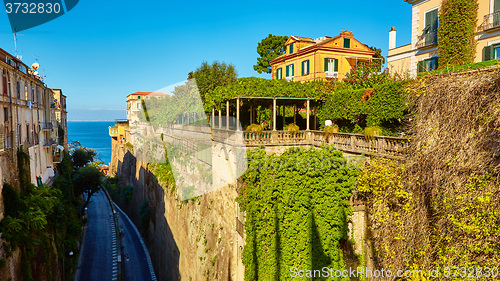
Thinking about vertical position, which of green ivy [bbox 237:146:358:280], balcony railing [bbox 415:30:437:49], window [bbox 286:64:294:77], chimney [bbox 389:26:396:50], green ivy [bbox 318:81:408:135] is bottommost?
green ivy [bbox 237:146:358:280]

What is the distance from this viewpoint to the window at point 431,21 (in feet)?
51.4

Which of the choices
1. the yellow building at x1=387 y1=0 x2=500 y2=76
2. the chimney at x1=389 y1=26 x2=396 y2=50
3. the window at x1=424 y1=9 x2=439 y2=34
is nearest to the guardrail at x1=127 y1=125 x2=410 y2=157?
the yellow building at x1=387 y1=0 x2=500 y2=76

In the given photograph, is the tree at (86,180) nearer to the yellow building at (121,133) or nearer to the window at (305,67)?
the yellow building at (121,133)

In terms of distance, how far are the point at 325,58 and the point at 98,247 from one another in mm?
26108

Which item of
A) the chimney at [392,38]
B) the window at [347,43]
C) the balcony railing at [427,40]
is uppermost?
the window at [347,43]

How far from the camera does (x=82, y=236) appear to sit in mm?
29656

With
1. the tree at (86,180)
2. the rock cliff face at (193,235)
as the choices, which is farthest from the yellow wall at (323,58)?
the tree at (86,180)

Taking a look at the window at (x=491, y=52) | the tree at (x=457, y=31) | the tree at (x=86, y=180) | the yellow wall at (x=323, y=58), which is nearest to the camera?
the window at (x=491, y=52)

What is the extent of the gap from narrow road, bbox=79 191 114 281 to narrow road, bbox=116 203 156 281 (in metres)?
1.25

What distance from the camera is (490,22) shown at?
13.5m

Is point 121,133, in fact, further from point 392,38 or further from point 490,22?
point 490,22

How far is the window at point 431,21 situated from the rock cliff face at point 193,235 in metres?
13.2

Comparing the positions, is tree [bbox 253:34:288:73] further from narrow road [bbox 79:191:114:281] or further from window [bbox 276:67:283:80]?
narrow road [bbox 79:191:114:281]

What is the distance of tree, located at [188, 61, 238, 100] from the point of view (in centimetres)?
2866
